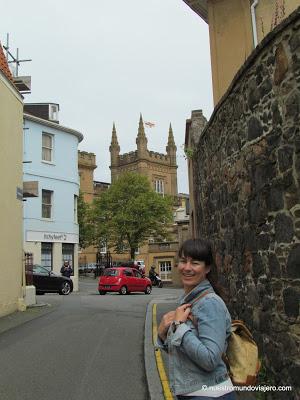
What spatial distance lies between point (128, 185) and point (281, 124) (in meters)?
52.0

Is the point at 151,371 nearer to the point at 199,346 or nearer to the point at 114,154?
the point at 199,346

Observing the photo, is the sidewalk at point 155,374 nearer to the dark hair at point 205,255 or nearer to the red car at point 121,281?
the dark hair at point 205,255

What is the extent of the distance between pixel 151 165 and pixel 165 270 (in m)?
38.7

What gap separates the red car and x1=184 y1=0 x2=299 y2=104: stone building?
1488 cm

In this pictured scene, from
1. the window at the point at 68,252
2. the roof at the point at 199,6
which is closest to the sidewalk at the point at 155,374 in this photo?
the roof at the point at 199,6

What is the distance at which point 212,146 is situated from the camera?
911cm

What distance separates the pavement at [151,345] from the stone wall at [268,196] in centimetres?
91

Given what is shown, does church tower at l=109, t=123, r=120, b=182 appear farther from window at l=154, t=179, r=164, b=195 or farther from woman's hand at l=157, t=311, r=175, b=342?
woman's hand at l=157, t=311, r=175, b=342

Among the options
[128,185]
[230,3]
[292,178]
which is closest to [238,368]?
[292,178]

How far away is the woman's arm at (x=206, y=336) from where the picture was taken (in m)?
2.67

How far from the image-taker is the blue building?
32.2 m

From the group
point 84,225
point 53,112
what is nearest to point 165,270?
point 84,225

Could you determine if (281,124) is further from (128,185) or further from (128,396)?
(128,185)

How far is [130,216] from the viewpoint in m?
53.8
